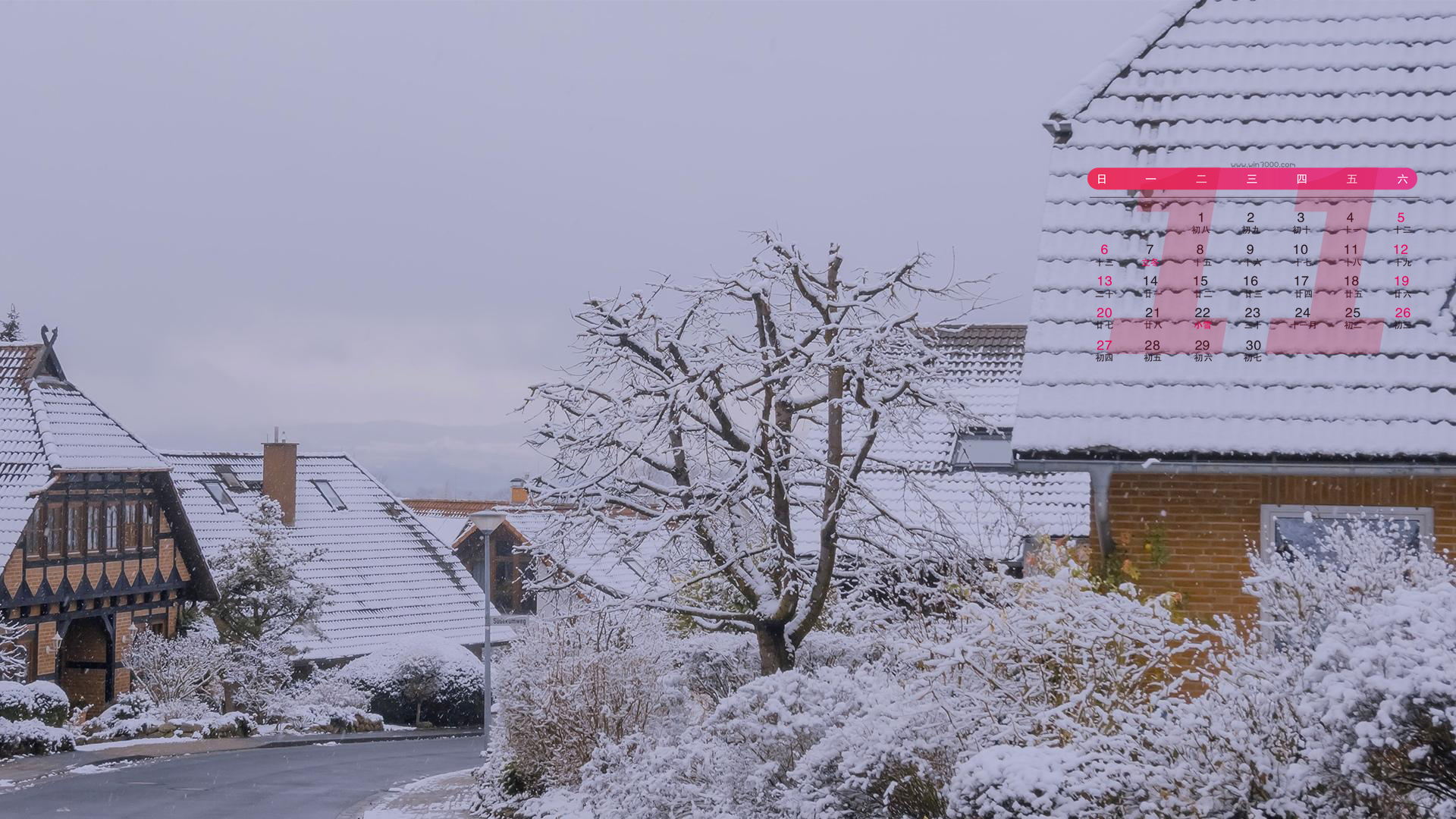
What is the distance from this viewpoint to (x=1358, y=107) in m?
10.1

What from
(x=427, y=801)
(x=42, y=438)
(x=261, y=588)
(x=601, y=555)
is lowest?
(x=427, y=801)

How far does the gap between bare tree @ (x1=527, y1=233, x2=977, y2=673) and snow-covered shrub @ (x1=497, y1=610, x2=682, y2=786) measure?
181 centimetres

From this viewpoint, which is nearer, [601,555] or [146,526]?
[601,555]

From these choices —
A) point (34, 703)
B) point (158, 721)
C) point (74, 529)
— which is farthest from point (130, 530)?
point (34, 703)

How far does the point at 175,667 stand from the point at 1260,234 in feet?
80.1

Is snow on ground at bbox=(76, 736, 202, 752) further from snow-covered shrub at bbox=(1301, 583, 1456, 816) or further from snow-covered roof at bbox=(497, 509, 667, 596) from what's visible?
snow-covered shrub at bbox=(1301, 583, 1456, 816)

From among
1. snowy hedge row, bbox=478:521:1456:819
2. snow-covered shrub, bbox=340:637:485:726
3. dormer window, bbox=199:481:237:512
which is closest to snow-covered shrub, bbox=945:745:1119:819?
snowy hedge row, bbox=478:521:1456:819

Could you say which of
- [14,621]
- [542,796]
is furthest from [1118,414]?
[14,621]

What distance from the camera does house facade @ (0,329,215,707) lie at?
26.2 metres

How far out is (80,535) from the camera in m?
27.6

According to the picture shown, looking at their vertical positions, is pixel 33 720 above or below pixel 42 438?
below

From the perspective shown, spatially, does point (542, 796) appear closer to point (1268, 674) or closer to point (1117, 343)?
point (1117, 343)

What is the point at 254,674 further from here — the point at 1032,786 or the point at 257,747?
the point at 1032,786

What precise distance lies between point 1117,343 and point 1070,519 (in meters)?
7.52
